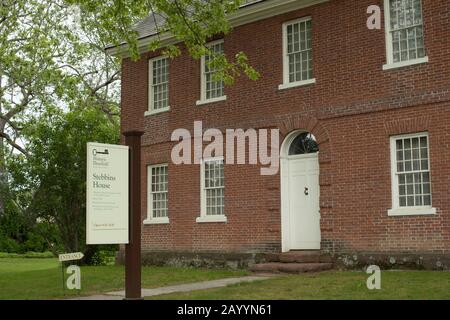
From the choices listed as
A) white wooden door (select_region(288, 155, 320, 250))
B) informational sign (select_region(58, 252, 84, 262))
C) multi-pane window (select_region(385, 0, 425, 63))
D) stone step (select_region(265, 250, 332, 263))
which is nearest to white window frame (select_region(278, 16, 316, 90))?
white wooden door (select_region(288, 155, 320, 250))

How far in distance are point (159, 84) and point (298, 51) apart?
536 centimetres

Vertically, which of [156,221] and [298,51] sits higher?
[298,51]

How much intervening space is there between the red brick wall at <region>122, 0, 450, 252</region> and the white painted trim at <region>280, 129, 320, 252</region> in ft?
0.44

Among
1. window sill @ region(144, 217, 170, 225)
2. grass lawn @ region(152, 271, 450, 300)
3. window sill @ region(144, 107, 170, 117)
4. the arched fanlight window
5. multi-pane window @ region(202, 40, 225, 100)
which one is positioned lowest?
grass lawn @ region(152, 271, 450, 300)

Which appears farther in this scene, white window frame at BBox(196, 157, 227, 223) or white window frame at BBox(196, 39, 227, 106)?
white window frame at BBox(196, 39, 227, 106)

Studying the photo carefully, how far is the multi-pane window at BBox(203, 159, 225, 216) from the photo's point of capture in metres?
18.5

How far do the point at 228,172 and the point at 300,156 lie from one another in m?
2.29

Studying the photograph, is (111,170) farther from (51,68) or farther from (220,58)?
(51,68)

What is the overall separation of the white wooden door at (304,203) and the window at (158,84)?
Answer: 17.3 feet

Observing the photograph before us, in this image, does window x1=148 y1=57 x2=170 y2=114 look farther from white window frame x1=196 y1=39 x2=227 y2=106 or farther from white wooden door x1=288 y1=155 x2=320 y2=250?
white wooden door x1=288 y1=155 x2=320 y2=250

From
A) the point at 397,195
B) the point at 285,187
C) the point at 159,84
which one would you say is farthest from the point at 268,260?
the point at 159,84

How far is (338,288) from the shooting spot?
37.6 ft

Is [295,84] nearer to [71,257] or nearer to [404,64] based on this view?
[404,64]

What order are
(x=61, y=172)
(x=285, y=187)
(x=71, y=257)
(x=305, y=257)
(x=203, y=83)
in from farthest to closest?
(x=61, y=172), (x=203, y=83), (x=285, y=187), (x=305, y=257), (x=71, y=257)
